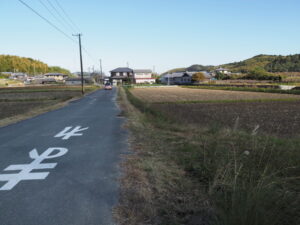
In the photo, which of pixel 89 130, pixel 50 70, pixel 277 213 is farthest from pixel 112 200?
pixel 50 70

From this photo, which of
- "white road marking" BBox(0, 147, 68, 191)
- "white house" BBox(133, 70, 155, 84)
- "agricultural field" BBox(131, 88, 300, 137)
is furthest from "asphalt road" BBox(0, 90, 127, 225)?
"white house" BBox(133, 70, 155, 84)

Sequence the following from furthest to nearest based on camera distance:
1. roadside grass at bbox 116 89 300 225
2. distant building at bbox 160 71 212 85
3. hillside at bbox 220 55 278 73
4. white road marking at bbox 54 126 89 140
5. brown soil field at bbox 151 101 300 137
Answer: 1. hillside at bbox 220 55 278 73
2. distant building at bbox 160 71 212 85
3. brown soil field at bbox 151 101 300 137
4. white road marking at bbox 54 126 89 140
5. roadside grass at bbox 116 89 300 225

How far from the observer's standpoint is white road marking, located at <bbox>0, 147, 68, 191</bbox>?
3.68 metres

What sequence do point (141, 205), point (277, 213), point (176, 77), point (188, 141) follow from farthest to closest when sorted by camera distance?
point (176, 77)
point (188, 141)
point (141, 205)
point (277, 213)

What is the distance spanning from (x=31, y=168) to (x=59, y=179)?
99 cm

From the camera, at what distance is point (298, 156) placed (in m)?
4.46

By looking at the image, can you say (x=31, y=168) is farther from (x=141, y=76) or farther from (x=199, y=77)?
(x=141, y=76)

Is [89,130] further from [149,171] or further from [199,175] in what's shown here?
[199,175]

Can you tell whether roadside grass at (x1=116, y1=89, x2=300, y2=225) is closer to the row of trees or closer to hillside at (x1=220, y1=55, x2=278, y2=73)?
the row of trees

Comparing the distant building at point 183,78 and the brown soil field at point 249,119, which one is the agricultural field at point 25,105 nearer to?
the brown soil field at point 249,119

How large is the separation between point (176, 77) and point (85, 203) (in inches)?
3837

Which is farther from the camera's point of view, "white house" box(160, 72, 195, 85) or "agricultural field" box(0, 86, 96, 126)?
"white house" box(160, 72, 195, 85)

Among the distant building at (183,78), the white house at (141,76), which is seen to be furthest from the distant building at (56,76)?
the distant building at (183,78)

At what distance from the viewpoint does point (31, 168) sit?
4.27 m
